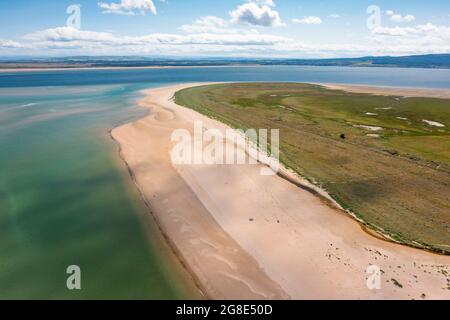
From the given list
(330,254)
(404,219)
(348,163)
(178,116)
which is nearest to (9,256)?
(330,254)

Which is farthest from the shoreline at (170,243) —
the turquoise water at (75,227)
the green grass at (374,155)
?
the green grass at (374,155)

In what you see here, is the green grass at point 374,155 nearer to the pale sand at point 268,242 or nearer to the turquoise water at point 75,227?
the pale sand at point 268,242

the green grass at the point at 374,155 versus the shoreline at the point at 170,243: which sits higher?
the green grass at the point at 374,155

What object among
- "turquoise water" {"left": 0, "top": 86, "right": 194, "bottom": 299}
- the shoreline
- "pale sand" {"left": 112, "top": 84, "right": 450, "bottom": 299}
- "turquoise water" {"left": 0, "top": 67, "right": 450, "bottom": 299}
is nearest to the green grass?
"pale sand" {"left": 112, "top": 84, "right": 450, "bottom": 299}

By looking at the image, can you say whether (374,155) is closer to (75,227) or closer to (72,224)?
(75,227)

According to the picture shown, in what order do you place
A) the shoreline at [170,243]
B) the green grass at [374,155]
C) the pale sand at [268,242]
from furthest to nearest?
the green grass at [374,155] < the shoreline at [170,243] < the pale sand at [268,242]
